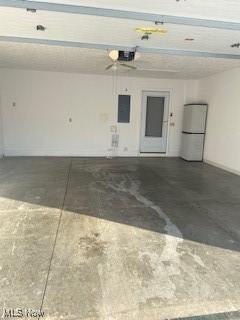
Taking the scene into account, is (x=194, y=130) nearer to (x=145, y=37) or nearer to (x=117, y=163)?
(x=117, y=163)

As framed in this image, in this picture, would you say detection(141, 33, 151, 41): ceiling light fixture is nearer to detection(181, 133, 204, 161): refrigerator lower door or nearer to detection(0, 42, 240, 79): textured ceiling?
detection(0, 42, 240, 79): textured ceiling

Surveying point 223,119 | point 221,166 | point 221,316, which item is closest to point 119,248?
point 221,316

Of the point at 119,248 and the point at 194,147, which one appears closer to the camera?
the point at 119,248

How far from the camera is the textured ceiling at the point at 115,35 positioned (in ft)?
8.71

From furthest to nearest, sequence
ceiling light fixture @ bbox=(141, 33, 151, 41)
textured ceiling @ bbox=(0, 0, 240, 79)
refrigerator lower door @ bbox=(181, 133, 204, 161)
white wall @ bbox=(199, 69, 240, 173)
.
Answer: refrigerator lower door @ bbox=(181, 133, 204, 161) → white wall @ bbox=(199, 69, 240, 173) → ceiling light fixture @ bbox=(141, 33, 151, 41) → textured ceiling @ bbox=(0, 0, 240, 79)

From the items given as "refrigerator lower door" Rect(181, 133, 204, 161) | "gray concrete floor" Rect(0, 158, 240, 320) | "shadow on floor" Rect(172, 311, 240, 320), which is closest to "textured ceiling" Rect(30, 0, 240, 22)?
"gray concrete floor" Rect(0, 158, 240, 320)

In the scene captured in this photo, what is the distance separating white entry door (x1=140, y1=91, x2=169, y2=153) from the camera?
772cm

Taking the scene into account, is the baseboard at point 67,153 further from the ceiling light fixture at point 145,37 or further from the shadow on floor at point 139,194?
the ceiling light fixture at point 145,37

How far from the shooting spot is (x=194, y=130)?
7.22 m

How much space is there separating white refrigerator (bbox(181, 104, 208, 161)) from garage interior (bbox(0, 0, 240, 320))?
0.43ft

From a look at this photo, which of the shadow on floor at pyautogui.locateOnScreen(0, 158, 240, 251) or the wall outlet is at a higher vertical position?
the wall outlet

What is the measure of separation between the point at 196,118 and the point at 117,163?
2556 mm

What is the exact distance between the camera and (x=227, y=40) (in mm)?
3756

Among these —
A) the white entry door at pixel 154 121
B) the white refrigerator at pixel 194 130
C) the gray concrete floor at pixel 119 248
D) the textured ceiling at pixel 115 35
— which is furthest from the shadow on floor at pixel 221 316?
the white entry door at pixel 154 121
